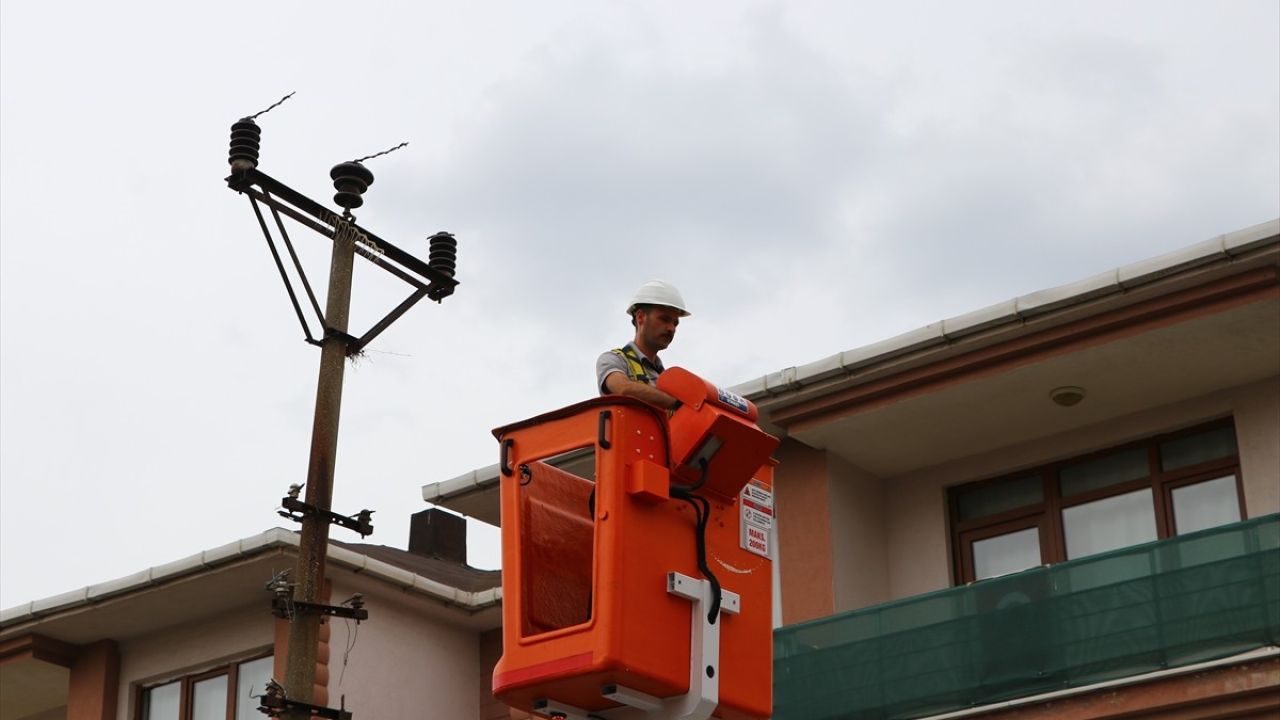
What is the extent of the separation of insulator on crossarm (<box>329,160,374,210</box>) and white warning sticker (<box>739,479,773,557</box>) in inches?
152

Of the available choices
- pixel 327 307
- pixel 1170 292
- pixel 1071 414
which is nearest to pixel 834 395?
pixel 1071 414

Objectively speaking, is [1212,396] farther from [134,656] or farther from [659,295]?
[134,656]

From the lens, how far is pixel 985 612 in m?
16.8

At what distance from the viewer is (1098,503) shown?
18969mm

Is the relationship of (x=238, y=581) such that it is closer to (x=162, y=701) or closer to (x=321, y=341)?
(x=162, y=701)

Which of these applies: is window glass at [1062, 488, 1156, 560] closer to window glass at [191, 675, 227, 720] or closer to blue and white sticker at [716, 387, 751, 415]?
blue and white sticker at [716, 387, 751, 415]

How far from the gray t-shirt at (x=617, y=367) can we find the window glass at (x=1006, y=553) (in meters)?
9.19

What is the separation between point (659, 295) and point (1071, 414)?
9.29 meters

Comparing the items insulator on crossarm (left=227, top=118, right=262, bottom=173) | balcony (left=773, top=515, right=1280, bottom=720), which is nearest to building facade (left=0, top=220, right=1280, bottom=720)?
→ balcony (left=773, top=515, right=1280, bottom=720)

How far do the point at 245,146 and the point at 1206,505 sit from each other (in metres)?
9.83

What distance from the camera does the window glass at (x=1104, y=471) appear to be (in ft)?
61.9

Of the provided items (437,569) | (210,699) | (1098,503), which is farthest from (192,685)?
(1098,503)

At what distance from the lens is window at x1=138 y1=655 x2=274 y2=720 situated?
22375 millimetres

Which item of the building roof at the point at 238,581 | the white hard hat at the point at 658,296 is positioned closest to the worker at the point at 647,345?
the white hard hat at the point at 658,296
